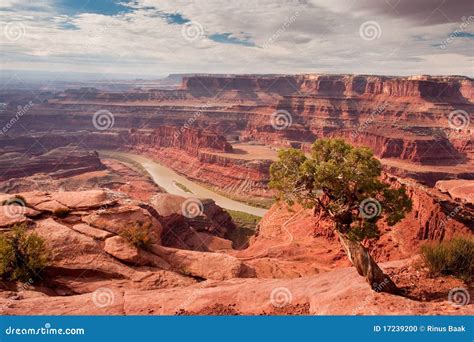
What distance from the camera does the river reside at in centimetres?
6669

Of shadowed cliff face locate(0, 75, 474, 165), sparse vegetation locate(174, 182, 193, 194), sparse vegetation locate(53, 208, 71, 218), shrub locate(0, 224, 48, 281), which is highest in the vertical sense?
shadowed cliff face locate(0, 75, 474, 165)

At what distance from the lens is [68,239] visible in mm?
19969

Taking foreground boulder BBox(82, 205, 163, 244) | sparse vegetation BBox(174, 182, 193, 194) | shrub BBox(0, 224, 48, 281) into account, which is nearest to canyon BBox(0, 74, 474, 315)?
foreground boulder BBox(82, 205, 163, 244)

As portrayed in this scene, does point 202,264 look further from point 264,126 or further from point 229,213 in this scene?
point 264,126

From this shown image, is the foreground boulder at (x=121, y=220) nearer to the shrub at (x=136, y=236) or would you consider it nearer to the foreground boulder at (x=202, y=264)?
the shrub at (x=136, y=236)

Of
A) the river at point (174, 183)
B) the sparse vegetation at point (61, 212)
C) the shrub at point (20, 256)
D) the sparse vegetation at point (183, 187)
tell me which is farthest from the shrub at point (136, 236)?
the sparse vegetation at point (183, 187)

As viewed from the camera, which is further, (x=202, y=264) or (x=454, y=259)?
(x=202, y=264)

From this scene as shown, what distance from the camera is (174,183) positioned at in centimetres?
8425

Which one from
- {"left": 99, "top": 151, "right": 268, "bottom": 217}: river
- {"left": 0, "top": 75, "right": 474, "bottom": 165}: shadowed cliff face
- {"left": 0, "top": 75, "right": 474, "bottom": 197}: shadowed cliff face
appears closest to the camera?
{"left": 99, "top": 151, "right": 268, "bottom": 217}: river

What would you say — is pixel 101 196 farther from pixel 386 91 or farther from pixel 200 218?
pixel 386 91

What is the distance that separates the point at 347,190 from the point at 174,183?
236ft

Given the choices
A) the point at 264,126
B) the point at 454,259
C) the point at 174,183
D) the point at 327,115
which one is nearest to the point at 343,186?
the point at 454,259

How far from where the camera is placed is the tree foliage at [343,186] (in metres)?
14.4

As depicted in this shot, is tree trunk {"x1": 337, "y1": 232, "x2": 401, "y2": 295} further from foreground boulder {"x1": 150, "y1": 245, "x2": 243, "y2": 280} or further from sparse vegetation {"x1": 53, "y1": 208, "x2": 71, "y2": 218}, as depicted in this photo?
sparse vegetation {"x1": 53, "y1": 208, "x2": 71, "y2": 218}
